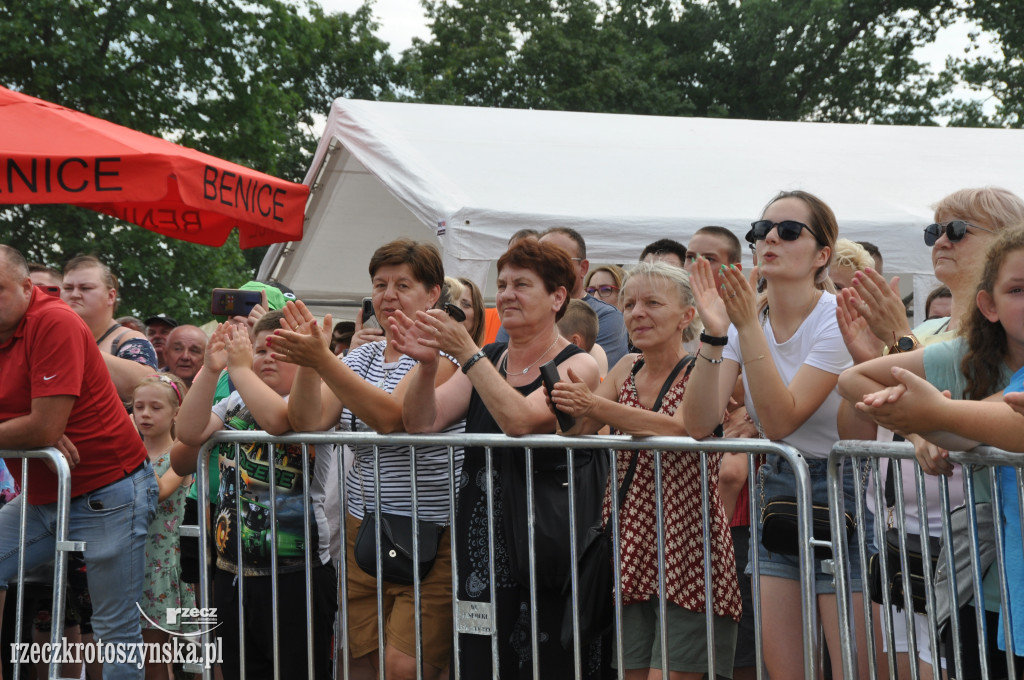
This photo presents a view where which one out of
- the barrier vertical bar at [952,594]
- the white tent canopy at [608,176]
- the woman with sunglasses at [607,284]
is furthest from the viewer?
the white tent canopy at [608,176]

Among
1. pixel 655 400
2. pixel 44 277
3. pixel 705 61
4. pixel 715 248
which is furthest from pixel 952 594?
pixel 705 61

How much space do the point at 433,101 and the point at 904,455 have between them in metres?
30.0

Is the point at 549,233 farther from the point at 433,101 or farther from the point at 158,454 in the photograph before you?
the point at 433,101


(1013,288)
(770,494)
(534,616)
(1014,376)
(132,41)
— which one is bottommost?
(534,616)

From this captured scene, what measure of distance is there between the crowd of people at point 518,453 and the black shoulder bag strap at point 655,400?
0.01 m

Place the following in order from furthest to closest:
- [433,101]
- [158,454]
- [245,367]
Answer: [433,101] → [158,454] → [245,367]

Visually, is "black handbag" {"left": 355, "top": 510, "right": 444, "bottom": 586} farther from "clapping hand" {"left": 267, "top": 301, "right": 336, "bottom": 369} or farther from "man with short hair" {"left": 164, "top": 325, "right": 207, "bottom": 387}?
"man with short hair" {"left": 164, "top": 325, "right": 207, "bottom": 387}

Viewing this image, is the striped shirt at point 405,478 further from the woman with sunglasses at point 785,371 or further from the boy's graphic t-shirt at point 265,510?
the woman with sunglasses at point 785,371

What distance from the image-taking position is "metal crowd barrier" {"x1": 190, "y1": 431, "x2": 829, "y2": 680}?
3406mm

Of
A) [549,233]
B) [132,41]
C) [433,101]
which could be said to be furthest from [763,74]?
[549,233]

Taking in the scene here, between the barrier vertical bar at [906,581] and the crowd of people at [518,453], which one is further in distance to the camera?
the crowd of people at [518,453]

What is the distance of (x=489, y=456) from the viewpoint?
374 centimetres

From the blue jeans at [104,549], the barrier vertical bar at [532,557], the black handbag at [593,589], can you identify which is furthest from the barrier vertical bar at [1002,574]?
the blue jeans at [104,549]

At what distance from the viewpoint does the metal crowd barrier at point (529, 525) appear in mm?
3406
